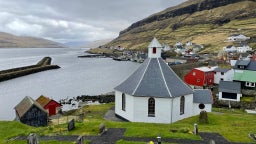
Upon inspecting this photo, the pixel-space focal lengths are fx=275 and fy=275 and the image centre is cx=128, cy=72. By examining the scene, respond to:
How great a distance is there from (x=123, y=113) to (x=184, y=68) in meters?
70.5

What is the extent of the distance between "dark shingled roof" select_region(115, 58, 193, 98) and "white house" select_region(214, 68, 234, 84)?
123 feet

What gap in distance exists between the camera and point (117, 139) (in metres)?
23.9

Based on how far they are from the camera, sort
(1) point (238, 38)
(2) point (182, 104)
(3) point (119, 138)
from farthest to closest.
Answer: (1) point (238, 38), (2) point (182, 104), (3) point (119, 138)

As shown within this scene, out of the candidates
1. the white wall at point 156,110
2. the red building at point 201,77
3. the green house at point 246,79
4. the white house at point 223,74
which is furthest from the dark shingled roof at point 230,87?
the white wall at point 156,110

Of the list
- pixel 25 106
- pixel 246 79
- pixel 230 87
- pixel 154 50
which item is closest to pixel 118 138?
pixel 154 50

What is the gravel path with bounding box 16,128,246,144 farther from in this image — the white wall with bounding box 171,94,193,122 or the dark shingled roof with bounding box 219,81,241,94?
the dark shingled roof with bounding box 219,81,241,94

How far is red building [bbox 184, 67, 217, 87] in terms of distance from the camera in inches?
2931

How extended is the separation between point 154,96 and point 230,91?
3121 centimetres

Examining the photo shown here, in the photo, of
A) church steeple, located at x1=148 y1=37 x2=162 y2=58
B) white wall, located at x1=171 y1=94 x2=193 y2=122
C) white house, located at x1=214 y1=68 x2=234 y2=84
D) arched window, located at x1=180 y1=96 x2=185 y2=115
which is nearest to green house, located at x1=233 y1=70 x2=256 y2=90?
white house, located at x1=214 y1=68 x2=234 y2=84

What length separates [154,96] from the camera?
35.2 meters

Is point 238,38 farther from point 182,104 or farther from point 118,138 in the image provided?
point 118,138

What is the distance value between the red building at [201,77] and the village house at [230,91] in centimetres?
1276

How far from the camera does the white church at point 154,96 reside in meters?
35.5

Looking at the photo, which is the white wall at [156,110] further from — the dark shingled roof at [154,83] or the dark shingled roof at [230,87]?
the dark shingled roof at [230,87]
